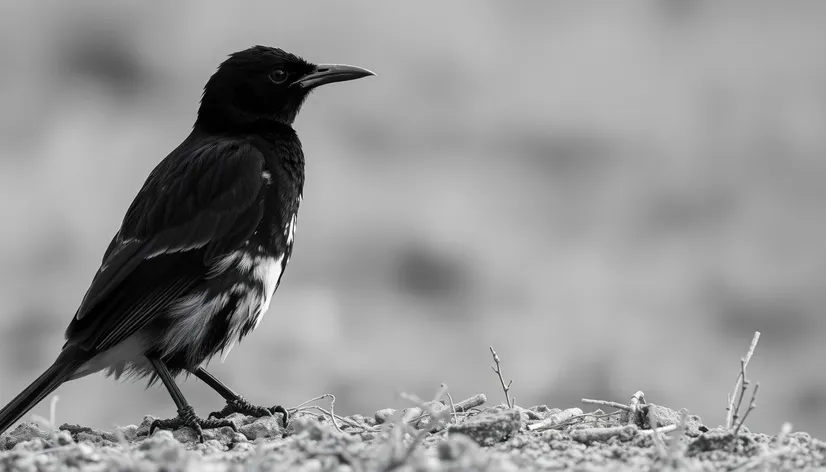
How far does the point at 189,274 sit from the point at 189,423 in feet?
2.93

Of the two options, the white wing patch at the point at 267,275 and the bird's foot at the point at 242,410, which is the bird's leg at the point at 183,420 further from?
the white wing patch at the point at 267,275

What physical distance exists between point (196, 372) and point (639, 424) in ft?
9.36

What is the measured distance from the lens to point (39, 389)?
16.1ft

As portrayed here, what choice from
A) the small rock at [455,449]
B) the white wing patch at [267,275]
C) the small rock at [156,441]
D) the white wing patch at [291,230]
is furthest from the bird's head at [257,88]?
the small rock at [455,449]

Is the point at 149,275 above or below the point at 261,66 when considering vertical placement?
below

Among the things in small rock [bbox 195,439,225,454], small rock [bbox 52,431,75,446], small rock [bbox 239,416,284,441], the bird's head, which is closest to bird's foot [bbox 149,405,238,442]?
small rock [bbox 239,416,284,441]

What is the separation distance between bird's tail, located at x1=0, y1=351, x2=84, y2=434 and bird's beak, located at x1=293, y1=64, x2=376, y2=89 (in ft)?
8.05

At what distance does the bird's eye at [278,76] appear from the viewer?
634 cm

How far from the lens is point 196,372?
5.73 m

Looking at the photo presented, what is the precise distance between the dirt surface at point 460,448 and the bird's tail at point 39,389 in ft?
0.56

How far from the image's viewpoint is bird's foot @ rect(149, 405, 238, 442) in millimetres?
4664

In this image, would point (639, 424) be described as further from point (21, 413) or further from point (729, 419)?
point (21, 413)

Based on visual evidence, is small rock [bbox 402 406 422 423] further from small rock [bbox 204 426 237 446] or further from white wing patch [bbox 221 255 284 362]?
white wing patch [bbox 221 255 284 362]

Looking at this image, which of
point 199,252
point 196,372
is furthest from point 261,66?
point 196,372
